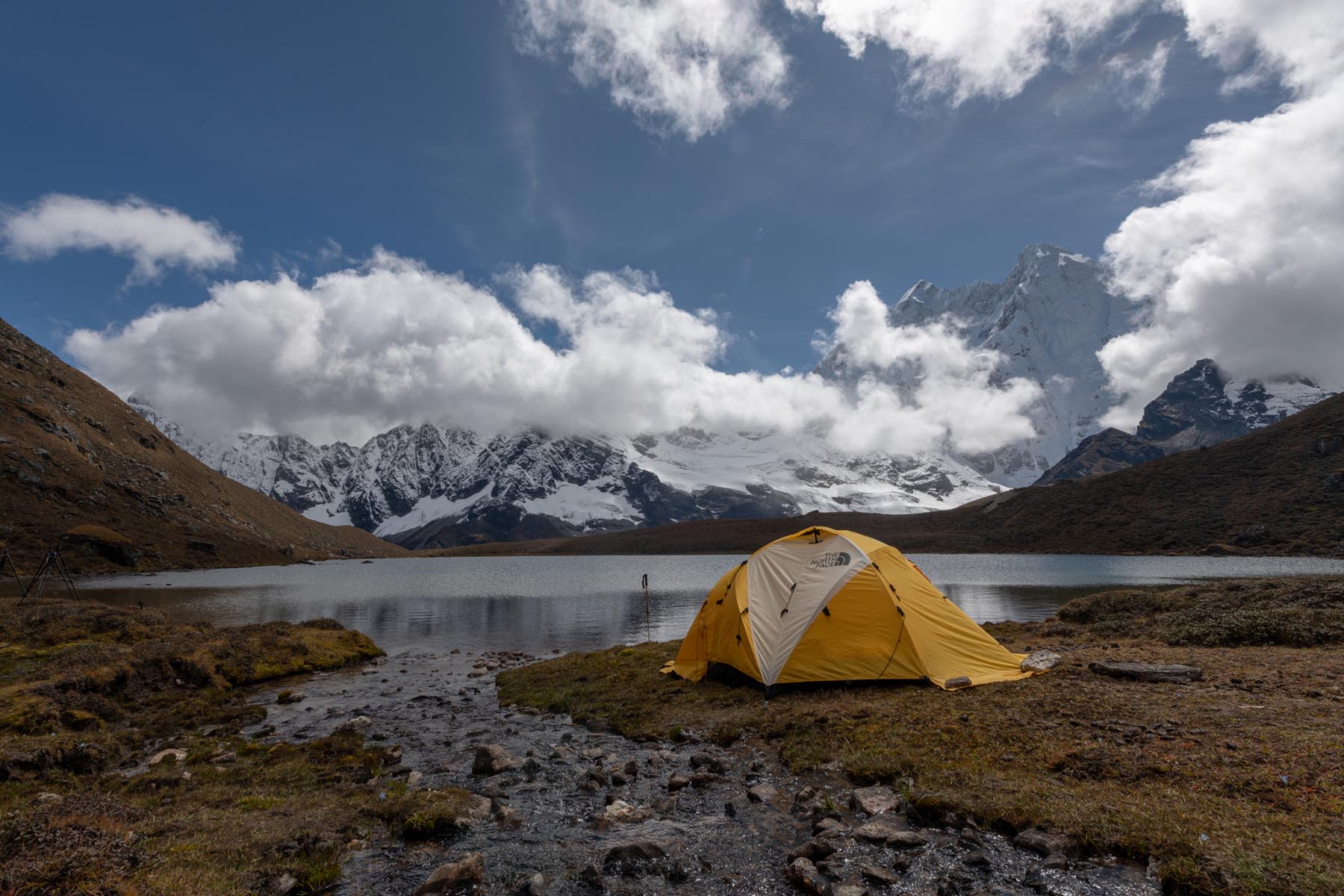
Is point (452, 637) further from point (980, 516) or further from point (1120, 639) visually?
point (980, 516)

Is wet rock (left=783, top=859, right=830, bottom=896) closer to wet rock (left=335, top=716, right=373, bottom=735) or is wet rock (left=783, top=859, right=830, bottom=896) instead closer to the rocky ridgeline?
the rocky ridgeline

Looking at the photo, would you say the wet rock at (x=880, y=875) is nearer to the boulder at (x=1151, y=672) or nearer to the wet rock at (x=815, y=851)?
the wet rock at (x=815, y=851)

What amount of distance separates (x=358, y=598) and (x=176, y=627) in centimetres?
3955

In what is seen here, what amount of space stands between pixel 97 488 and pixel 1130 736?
146 meters

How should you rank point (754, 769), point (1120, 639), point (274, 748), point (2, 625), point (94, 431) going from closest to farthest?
point (754, 769) < point (274, 748) < point (1120, 639) < point (2, 625) < point (94, 431)

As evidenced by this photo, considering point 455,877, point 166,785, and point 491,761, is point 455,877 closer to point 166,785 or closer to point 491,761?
point 491,761

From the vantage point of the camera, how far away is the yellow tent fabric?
15523 mm

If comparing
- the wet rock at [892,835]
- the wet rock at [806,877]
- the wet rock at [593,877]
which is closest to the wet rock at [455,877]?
the wet rock at [593,877]

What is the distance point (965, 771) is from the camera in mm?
9453

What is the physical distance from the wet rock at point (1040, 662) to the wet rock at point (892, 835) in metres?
9.24

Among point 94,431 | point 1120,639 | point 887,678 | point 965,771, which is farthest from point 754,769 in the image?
point 94,431

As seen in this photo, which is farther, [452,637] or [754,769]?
[452,637]

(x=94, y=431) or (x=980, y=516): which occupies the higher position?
(x=94, y=431)

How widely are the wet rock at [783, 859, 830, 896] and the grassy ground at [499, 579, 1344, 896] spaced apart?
2128 millimetres
